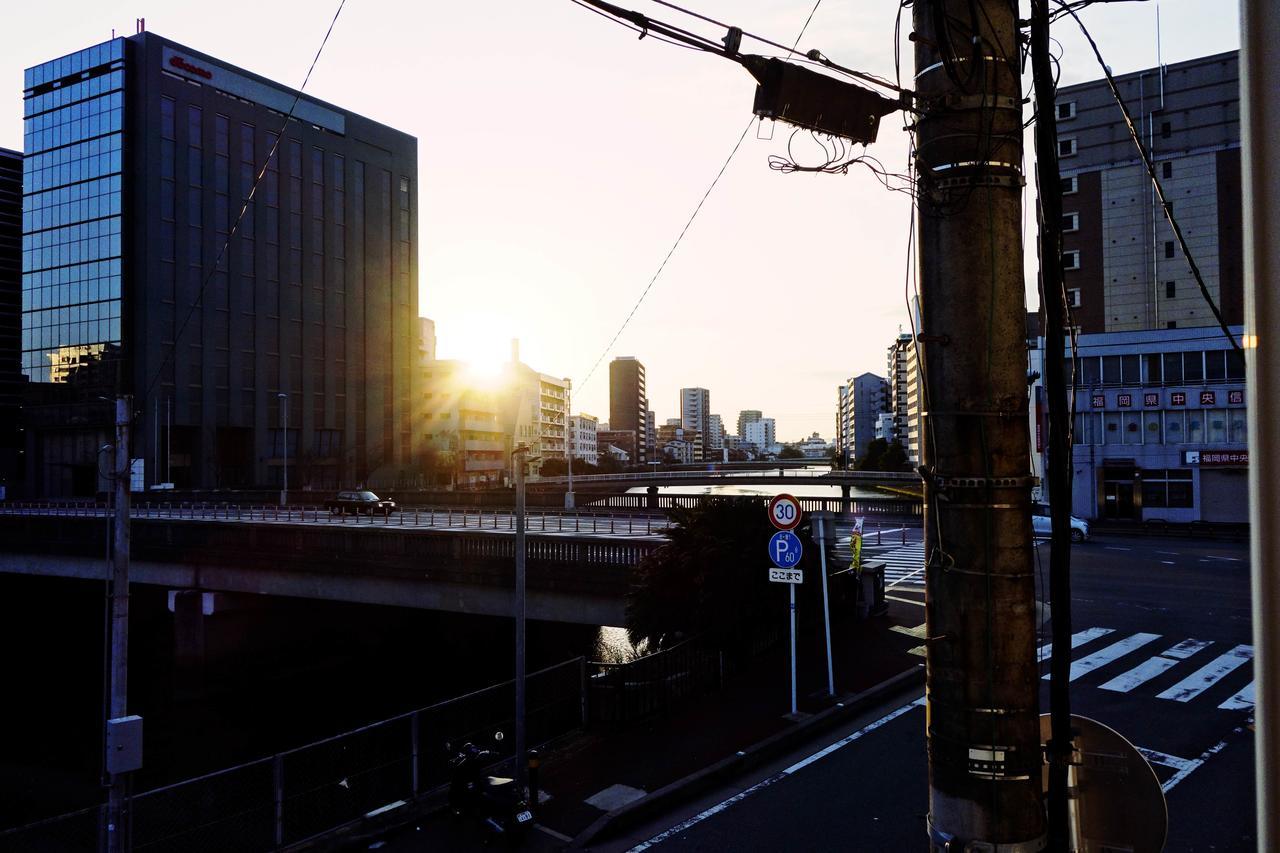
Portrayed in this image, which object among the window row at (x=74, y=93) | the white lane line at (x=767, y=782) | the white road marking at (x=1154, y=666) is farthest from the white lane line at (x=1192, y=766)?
the window row at (x=74, y=93)

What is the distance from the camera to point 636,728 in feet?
41.9

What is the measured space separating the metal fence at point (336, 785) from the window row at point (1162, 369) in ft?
145

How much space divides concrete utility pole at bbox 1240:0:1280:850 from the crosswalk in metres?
11.6

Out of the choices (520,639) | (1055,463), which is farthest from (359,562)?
(1055,463)

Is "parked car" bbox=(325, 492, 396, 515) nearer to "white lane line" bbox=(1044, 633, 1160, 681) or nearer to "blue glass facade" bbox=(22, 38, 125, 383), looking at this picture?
"blue glass facade" bbox=(22, 38, 125, 383)

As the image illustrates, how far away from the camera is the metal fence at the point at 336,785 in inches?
356

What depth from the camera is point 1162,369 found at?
152ft

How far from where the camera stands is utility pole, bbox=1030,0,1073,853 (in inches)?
136

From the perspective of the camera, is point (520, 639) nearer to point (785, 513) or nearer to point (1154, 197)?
point (785, 513)

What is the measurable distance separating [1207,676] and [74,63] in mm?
91045

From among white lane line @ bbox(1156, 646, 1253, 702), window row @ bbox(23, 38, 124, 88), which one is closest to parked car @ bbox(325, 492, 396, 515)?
white lane line @ bbox(1156, 646, 1253, 702)

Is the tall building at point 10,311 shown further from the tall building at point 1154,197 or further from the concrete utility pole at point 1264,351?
the concrete utility pole at point 1264,351

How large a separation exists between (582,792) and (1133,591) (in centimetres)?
1891

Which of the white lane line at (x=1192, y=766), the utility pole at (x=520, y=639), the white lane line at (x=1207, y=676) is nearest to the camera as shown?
the white lane line at (x=1192, y=766)
